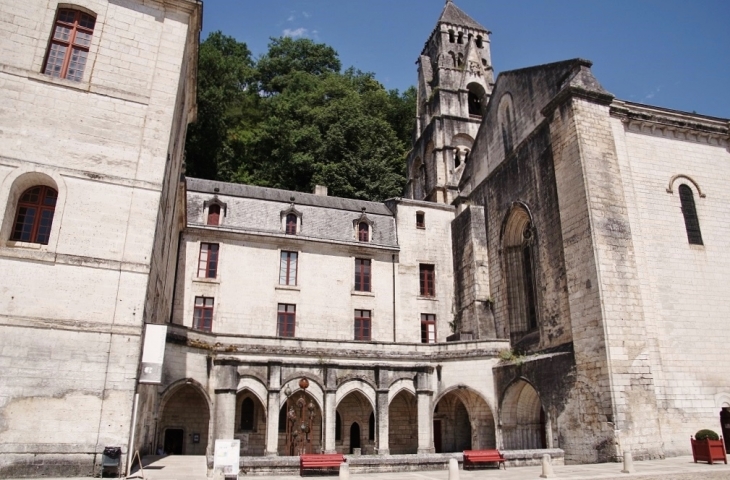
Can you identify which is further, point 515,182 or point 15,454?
point 515,182

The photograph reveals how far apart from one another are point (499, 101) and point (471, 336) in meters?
10.4

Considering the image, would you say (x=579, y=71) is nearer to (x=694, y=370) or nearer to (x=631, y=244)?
(x=631, y=244)

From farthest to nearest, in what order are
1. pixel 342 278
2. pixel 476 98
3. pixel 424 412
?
pixel 476 98
pixel 342 278
pixel 424 412

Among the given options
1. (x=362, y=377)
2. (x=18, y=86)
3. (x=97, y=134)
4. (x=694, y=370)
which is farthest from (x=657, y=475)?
(x=18, y=86)

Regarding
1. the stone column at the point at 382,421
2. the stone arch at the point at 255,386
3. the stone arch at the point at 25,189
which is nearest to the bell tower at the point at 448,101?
the stone column at the point at 382,421

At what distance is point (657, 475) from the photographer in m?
10.3

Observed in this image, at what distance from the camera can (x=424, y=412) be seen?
19250mm

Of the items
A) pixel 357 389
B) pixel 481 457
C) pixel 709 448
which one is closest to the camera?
pixel 709 448

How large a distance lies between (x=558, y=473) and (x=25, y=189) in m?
13.8

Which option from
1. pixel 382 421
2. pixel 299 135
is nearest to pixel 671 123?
pixel 382 421

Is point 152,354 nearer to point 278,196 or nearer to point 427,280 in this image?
point 278,196

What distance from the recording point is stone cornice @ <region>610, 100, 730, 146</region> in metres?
17.2

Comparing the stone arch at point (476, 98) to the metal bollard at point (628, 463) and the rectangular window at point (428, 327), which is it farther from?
the metal bollard at point (628, 463)

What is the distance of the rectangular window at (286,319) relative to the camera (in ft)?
74.0
